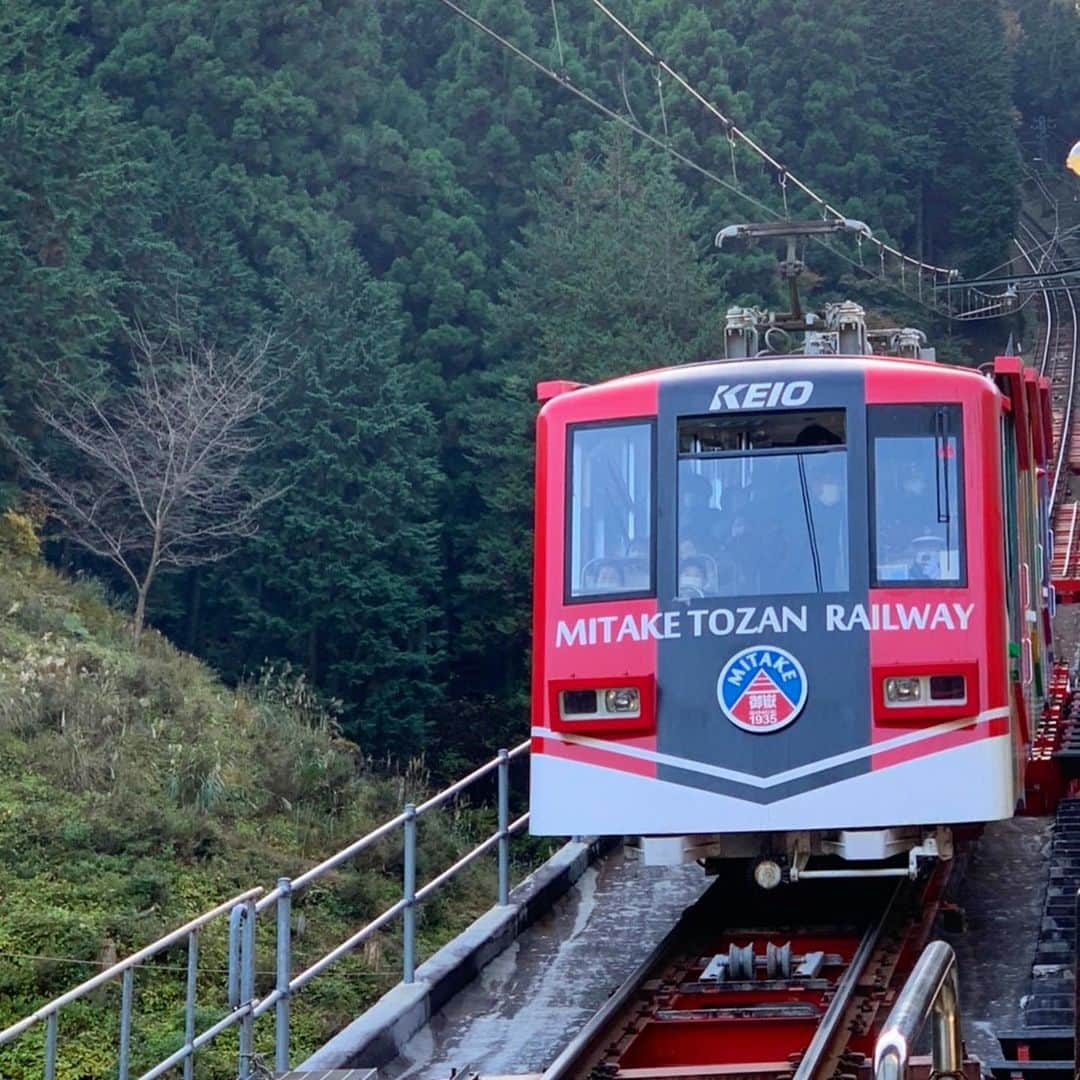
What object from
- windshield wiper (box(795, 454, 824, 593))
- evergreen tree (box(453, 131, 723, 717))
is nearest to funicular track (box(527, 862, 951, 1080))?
windshield wiper (box(795, 454, 824, 593))

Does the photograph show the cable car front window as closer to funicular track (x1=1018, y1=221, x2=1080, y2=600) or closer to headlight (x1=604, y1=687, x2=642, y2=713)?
headlight (x1=604, y1=687, x2=642, y2=713)

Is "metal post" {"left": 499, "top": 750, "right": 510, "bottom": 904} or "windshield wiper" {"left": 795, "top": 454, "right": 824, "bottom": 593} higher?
"windshield wiper" {"left": 795, "top": 454, "right": 824, "bottom": 593}

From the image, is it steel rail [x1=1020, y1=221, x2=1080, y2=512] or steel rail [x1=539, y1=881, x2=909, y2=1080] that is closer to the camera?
steel rail [x1=539, y1=881, x2=909, y2=1080]

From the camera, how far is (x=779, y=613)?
9.45 metres

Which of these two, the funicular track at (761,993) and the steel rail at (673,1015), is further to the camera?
the funicular track at (761,993)

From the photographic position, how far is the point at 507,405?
41.0 metres

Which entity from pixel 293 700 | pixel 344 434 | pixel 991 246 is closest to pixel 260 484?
pixel 344 434

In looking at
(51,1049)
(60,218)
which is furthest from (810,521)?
(60,218)

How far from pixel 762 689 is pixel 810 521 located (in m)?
0.91

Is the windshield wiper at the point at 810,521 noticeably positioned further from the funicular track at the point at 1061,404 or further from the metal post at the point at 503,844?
the funicular track at the point at 1061,404

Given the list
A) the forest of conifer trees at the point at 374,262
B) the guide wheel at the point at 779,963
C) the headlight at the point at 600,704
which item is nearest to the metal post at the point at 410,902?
the headlight at the point at 600,704

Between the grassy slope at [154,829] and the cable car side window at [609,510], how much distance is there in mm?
7349

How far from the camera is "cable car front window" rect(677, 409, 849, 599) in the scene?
955 centimetres

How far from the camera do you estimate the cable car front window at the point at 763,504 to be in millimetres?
9547
